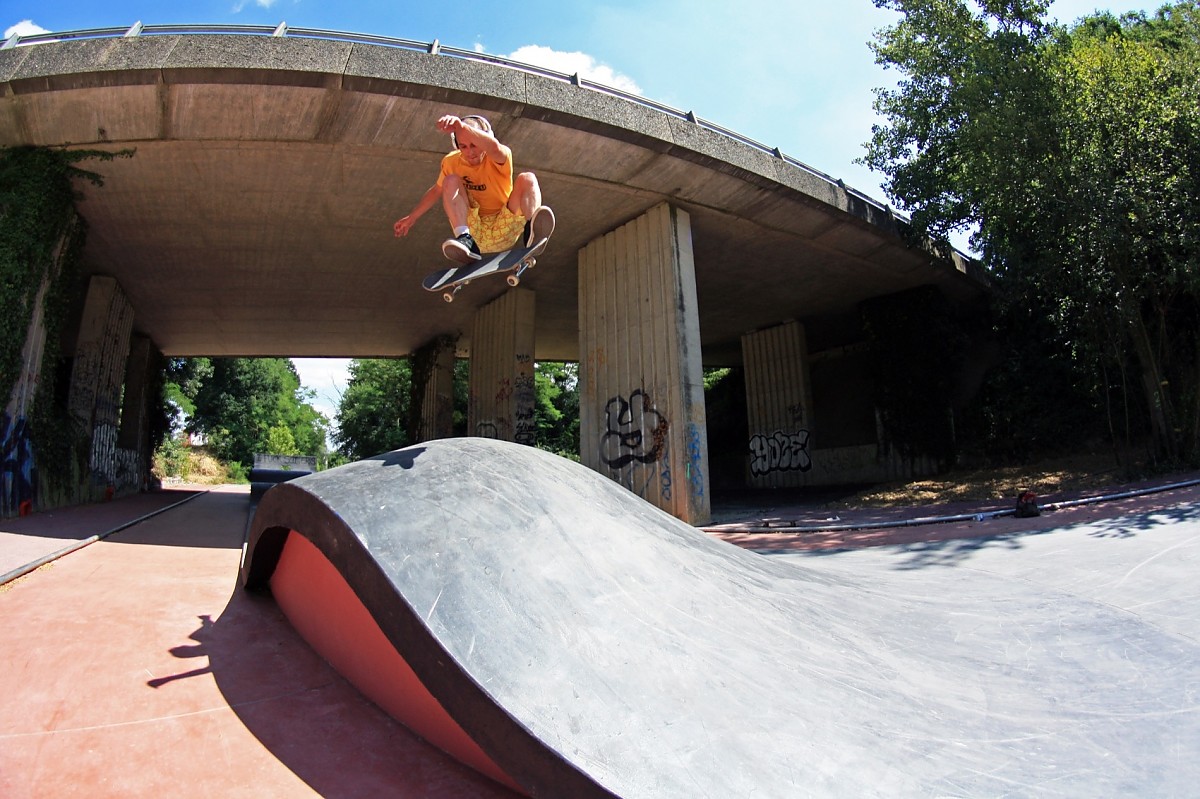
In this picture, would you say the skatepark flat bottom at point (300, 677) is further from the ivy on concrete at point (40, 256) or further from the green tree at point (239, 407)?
the green tree at point (239, 407)

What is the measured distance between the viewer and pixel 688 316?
40.5 ft

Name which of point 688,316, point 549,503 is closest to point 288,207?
point 688,316

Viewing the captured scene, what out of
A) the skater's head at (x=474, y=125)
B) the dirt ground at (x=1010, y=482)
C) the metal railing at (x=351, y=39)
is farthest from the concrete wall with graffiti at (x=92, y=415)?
the dirt ground at (x=1010, y=482)

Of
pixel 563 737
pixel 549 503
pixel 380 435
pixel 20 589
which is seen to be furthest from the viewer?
pixel 380 435

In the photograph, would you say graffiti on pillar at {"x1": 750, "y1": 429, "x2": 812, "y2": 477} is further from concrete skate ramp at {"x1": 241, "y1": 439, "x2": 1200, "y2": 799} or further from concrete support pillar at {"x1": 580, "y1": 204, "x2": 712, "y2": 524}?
concrete skate ramp at {"x1": 241, "y1": 439, "x2": 1200, "y2": 799}

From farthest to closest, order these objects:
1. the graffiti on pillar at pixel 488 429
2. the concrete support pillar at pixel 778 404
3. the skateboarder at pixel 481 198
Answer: the concrete support pillar at pixel 778 404, the graffiti on pillar at pixel 488 429, the skateboarder at pixel 481 198

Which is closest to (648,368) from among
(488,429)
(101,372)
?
(488,429)

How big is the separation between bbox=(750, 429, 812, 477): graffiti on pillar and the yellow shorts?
1663 centimetres

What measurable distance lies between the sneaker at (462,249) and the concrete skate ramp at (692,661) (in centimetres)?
227

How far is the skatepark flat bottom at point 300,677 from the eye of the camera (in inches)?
79.8

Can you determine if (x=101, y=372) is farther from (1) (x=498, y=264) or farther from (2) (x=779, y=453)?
(2) (x=779, y=453)

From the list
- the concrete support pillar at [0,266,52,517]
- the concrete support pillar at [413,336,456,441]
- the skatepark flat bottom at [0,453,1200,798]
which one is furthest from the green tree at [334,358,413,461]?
the skatepark flat bottom at [0,453,1200,798]

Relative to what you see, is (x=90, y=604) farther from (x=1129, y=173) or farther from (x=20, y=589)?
(x=1129, y=173)

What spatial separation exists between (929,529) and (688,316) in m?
5.78
